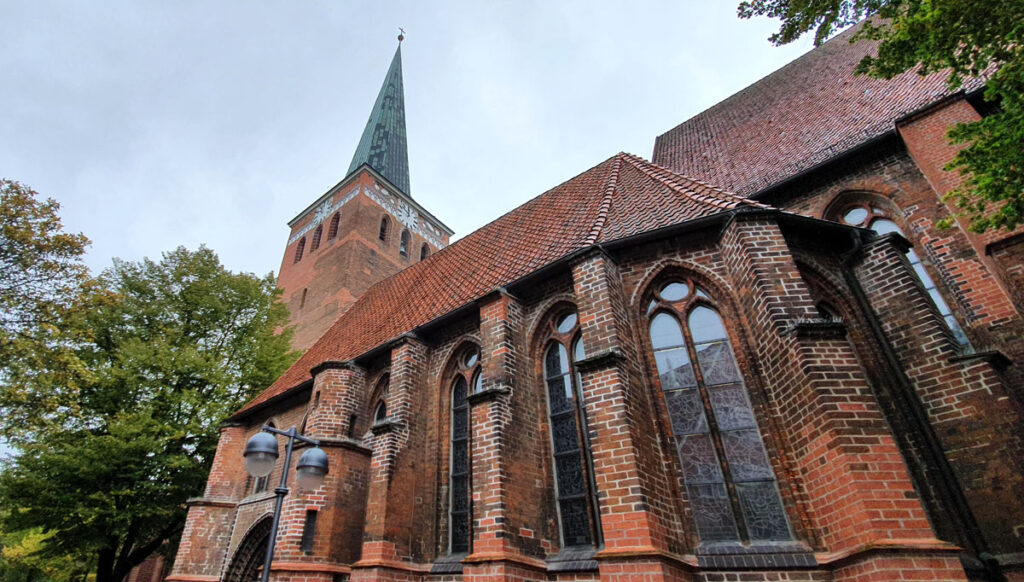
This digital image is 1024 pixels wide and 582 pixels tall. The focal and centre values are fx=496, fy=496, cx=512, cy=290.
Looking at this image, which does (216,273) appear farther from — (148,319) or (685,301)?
(685,301)

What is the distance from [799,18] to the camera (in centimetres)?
796

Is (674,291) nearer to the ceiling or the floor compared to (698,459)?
nearer to the ceiling

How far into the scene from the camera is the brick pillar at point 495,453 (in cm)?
653

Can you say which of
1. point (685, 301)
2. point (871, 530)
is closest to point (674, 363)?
point (685, 301)

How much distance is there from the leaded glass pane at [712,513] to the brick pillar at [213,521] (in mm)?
11486

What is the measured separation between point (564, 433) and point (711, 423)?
2.24m

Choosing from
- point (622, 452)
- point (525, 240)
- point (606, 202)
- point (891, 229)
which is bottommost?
point (622, 452)

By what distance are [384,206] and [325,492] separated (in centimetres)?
2135

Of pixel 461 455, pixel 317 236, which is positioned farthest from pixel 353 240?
pixel 461 455

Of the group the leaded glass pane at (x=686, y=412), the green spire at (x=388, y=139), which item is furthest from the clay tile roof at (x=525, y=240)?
the green spire at (x=388, y=139)

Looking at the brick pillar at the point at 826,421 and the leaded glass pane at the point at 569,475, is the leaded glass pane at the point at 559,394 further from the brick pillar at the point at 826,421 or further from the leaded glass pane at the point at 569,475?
the brick pillar at the point at 826,421

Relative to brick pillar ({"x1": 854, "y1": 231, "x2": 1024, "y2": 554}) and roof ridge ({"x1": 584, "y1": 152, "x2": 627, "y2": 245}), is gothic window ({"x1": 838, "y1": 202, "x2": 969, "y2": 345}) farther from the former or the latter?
roof ridge ({"x1": 584, "y1": 152, "x2": 627, "y2": 245})

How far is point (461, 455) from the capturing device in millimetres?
8969

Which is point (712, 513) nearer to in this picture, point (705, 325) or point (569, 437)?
point (569, 437)
